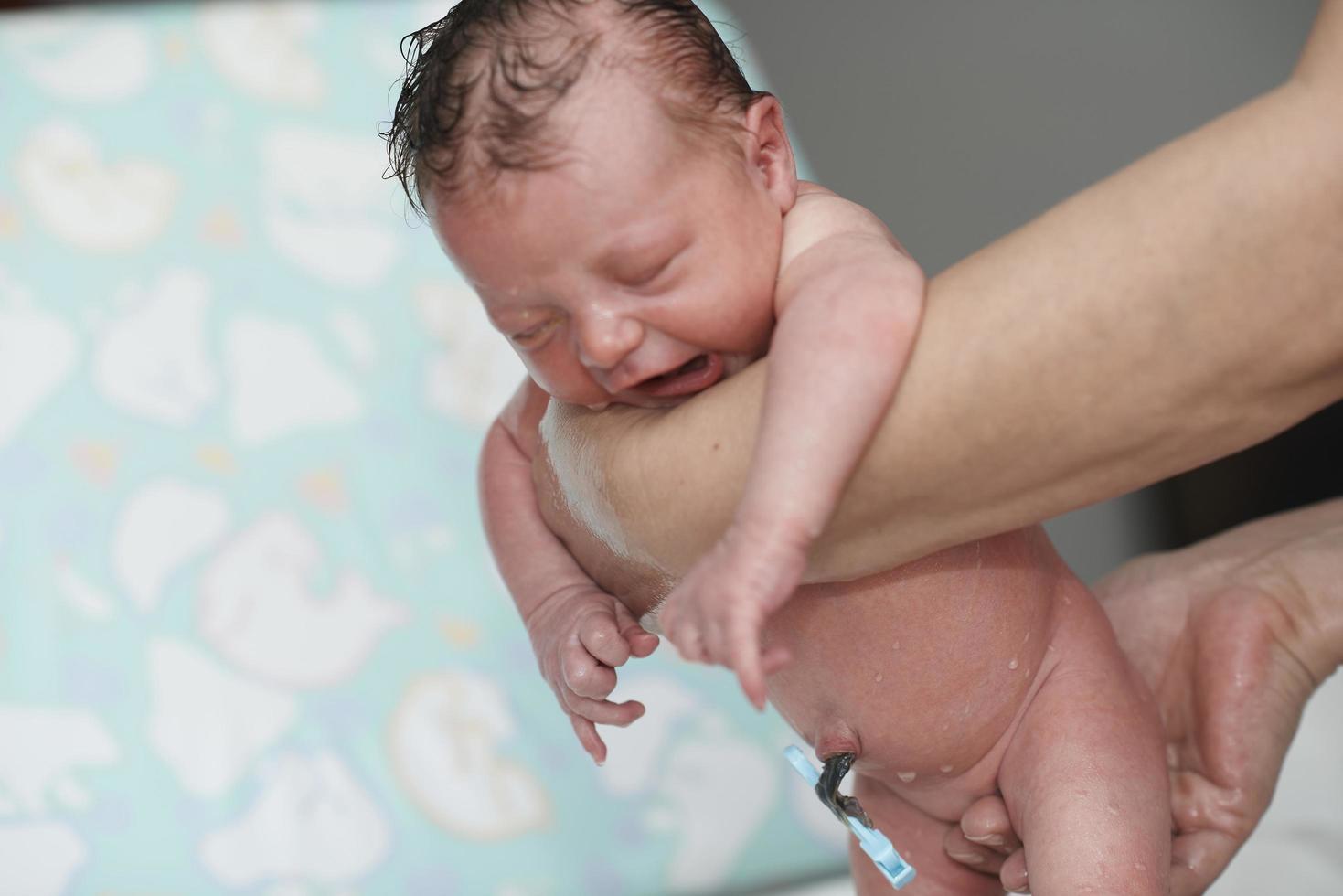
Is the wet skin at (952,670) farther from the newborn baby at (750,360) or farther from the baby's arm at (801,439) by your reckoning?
the baby's arm at (801,439)

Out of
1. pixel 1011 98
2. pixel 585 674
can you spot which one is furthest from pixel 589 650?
pixel 1011 98

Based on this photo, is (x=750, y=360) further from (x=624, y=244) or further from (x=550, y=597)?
(x=550, y=597)

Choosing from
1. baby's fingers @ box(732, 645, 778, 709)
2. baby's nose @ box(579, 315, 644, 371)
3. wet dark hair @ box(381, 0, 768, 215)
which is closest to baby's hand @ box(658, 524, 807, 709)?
baby's fingers @ box(732, 645, 778, 709)

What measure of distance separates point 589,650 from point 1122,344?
399mm

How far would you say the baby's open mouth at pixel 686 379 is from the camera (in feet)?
2.86

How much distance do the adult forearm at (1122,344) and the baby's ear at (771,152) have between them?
16 cm

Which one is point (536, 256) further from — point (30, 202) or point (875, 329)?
point (30, 202)

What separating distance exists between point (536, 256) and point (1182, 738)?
73cm

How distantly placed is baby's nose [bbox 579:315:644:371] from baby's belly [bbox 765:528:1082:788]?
222 millimetres

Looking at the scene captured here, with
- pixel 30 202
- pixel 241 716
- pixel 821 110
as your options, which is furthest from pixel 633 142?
pixel 30 202

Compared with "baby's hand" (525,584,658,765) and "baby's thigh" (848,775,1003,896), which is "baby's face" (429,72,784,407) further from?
"baby's thigh" (848,775,1003,896)

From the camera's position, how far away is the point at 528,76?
2.71ft

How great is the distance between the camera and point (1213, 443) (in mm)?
723

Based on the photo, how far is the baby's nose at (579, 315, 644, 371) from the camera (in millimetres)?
818
